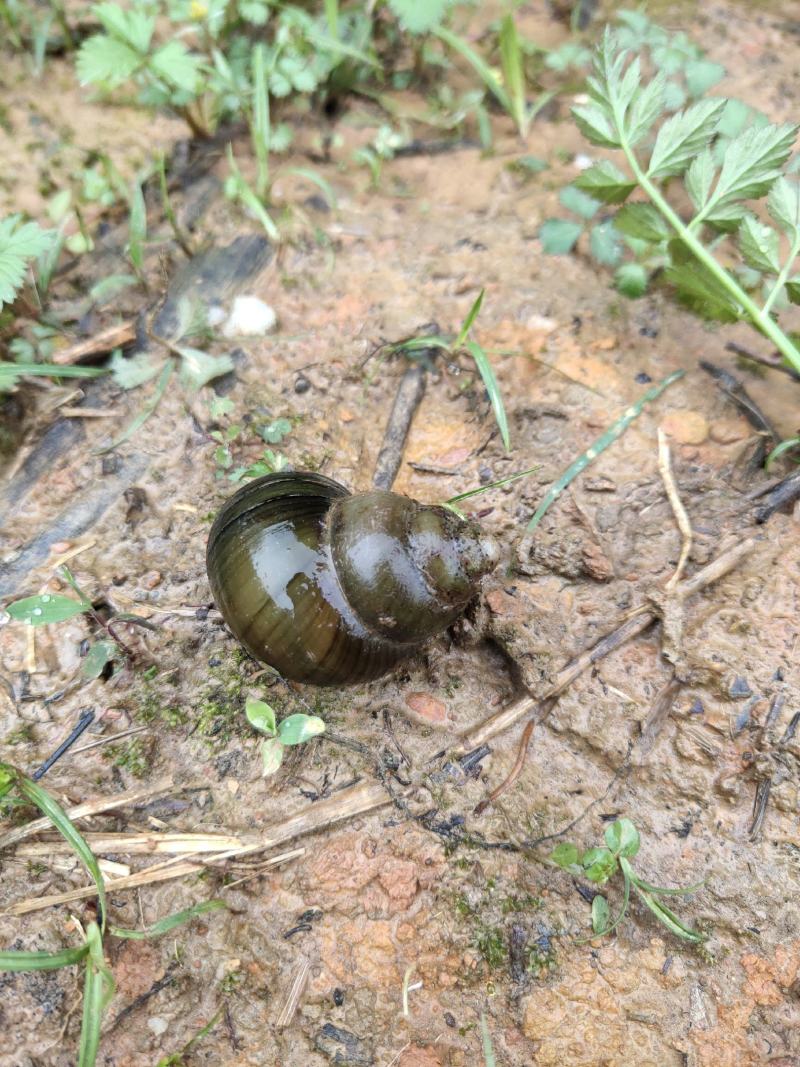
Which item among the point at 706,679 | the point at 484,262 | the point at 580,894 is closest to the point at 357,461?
the point at 484,262

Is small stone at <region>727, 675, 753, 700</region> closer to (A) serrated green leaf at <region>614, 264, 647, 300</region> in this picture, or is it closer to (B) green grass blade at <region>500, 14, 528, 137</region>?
(A) serrated green leaf at <region>614, 264, 647, 300</region>

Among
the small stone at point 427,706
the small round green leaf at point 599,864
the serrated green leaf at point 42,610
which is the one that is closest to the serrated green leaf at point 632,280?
the small stone at point 427,706

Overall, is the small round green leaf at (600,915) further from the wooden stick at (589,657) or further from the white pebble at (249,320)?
the white pebble at (249,320)

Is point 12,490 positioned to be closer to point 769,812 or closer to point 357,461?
point 357,461

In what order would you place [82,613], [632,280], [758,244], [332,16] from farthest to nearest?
[332,16], [632,280], [758,244], [82,613]

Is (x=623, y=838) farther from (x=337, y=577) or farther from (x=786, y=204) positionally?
(x=786, y=204)

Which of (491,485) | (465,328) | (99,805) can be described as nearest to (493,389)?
(465,328)

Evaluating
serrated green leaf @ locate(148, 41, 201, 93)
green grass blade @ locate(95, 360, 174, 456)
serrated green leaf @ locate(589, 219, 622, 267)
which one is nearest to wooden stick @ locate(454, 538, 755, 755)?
serrated green leaf @ locate(589, 219, 622, 267)
